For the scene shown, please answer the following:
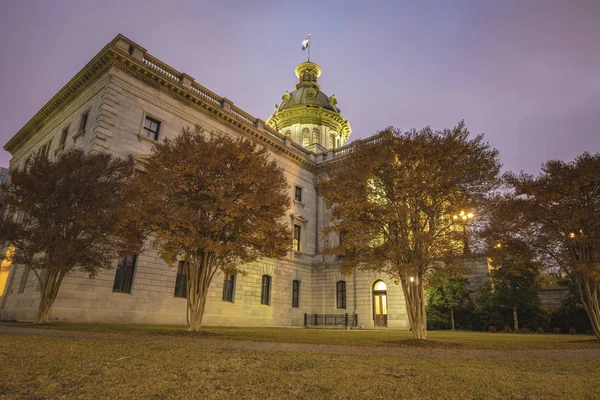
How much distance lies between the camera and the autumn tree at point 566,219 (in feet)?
46.5

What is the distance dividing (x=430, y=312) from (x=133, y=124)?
24010 millimetres

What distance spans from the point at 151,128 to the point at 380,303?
20655mm

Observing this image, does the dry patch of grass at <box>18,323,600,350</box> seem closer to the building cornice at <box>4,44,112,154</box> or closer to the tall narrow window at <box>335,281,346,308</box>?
the building cornice at <box>4,44,112,154</box>

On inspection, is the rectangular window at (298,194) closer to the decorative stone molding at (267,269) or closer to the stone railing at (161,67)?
the decorative stone molding at (267,269)

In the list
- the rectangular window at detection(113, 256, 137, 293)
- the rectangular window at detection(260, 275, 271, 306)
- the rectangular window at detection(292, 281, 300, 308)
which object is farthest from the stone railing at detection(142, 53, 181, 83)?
the rectangular window at detection(292, 281, 300, 308)

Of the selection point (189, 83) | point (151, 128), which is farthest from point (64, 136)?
point (189, 83)

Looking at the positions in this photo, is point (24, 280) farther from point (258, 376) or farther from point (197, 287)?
point (258, 376)

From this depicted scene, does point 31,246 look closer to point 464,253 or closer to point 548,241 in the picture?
point 464,253

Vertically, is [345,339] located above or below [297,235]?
below

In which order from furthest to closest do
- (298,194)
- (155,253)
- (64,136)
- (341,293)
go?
(298,194)
(341,293)
(64,136)
(155,253)

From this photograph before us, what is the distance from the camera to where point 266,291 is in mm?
27891

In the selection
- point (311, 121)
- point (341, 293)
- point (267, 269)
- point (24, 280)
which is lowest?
point (24, 280)

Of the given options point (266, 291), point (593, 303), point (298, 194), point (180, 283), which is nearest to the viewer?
point (593, 303)

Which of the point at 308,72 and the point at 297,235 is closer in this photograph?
the point at 297,235
